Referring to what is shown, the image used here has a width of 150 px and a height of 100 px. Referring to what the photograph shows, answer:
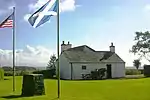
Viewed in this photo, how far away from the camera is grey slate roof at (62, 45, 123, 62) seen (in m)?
49.0

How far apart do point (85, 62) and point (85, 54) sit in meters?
2.88

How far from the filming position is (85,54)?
51531 millimetres

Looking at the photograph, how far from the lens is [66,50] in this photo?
50.8 m

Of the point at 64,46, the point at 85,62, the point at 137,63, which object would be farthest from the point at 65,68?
the point at 137,63

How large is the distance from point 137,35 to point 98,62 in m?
28.9

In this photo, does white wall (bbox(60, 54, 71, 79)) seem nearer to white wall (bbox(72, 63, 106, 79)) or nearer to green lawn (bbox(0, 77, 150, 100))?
white wall (bbox(72, 63, 106, 79))

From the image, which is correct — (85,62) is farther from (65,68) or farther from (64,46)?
(64,46)

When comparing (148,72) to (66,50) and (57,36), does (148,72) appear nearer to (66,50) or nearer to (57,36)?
(66,50)

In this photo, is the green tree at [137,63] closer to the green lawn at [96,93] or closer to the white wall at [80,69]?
the white wall at [80,69]

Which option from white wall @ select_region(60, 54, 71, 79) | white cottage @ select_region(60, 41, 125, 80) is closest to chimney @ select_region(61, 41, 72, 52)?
white cottage @ select_region(60, 41, 125, 80)

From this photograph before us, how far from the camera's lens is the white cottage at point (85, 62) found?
48.0 meters

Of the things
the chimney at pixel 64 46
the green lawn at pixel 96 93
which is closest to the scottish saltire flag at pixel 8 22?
the green lawn at pixel 96 93

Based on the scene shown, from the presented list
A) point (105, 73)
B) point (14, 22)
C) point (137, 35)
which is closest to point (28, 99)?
point (14, 22)

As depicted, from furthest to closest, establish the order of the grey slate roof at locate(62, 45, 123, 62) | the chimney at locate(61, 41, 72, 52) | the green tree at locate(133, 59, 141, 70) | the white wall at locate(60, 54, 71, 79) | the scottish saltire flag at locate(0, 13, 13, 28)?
1. the green tree at locate(133, 59, 141, 70)
2. the chimney at locate(61, 41, 72, 52)
3. the grey slate roof at locate(62, 45, 123, 62)
4. the white wall at locate(60, 54, 71, 79)
5. the scottish saltire flag at locate(0, 13, 13, 28)
